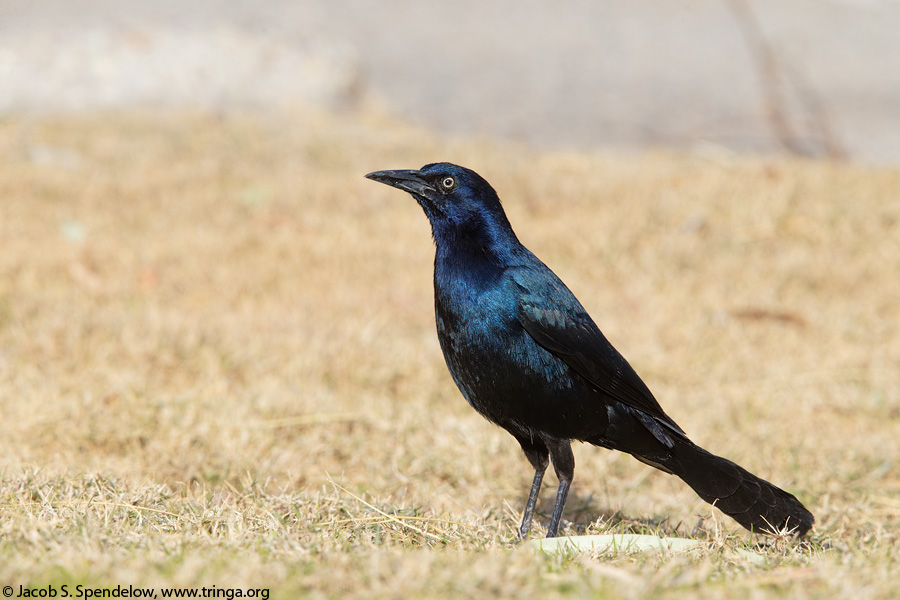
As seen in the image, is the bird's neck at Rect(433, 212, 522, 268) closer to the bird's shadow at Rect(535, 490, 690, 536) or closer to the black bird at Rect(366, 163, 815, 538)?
the black bird at Rect(366, 163, 815, 538)

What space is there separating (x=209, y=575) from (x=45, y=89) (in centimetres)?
1292

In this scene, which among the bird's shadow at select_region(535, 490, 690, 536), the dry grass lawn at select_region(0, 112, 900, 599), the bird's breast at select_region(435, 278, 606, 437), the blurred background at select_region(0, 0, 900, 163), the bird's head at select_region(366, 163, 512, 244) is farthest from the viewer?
the blurred background at select_region(0, 0, 900, 163)

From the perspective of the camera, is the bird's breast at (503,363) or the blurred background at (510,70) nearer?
the bird's breast at (503,363)

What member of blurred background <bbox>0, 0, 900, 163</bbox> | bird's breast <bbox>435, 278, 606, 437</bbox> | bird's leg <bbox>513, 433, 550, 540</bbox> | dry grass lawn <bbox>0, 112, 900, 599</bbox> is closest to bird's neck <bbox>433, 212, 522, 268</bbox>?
bird's breast <bbox>435, 278, 606, 437</bbox>

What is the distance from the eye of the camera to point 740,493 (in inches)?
120

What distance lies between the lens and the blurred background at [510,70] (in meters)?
13.6

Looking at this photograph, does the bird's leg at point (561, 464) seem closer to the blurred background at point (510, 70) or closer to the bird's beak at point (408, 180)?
the bird's beak at point (408, 180)

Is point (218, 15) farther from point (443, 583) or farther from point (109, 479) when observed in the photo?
point (443, 583)

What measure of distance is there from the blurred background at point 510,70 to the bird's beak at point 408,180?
732 cm

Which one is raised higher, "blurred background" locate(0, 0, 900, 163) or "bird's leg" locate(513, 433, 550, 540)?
"blurred background" locate(0, 0, 900, 163)

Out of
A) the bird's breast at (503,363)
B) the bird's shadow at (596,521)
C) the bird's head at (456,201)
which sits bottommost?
the bird's shadow at (596,521)

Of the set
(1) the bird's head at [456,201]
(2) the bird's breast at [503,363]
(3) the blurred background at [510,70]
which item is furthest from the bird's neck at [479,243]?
(3) the blurred background at [510,70]

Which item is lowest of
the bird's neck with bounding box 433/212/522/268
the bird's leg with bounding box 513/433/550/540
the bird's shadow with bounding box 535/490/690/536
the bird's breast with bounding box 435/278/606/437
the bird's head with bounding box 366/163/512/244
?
the bird's shadow with bounding box 535/490/690/536

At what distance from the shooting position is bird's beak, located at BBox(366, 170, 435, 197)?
320 cm
